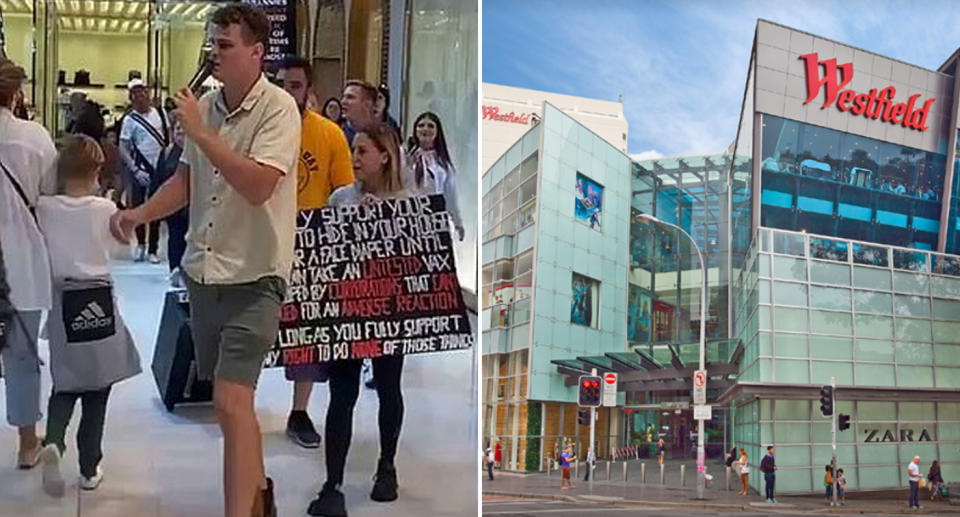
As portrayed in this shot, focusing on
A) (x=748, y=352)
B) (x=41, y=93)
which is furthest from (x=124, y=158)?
(x=748, y=352)

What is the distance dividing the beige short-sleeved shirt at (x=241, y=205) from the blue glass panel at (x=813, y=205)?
236 cm

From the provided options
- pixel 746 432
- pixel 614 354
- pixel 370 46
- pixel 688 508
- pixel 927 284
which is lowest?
pixel 688 508

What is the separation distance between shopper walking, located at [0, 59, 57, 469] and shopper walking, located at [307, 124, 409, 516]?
1.03 m

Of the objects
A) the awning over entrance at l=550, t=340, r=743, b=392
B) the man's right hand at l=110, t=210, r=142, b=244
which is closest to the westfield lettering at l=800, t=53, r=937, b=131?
the awning over entrance at l=550, t=340, r=743, b=392

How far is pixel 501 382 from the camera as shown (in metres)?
4.85

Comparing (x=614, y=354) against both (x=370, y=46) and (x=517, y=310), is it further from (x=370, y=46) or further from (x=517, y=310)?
(x=370, y=46)

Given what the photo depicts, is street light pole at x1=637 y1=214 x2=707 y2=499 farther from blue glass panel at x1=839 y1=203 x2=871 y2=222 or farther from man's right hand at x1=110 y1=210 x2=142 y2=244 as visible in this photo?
man's right hand at x1=110 y1=210 x2=142 y2=244

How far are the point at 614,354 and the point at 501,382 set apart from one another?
518mm

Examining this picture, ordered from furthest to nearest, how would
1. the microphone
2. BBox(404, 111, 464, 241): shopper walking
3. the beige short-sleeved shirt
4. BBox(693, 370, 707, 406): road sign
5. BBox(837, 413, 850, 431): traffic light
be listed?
BBox(837, 413, 850, 431): traffic light < BBox(693, 370, 707, 406): road sign < BBox(404, 111, 464, 241): shopper walking < the microphone < the beige short-sleeved shirt

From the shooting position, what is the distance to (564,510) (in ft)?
16.1

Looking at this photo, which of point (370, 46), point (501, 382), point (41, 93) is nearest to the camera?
point (41, 93)

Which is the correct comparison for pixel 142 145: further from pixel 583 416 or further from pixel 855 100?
pixel 855 100

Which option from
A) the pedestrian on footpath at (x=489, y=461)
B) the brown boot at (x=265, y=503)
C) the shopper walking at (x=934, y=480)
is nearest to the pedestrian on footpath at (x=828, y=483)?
the shopper walking at (x=934, y=480)

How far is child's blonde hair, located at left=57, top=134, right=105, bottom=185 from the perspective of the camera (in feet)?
13.0
